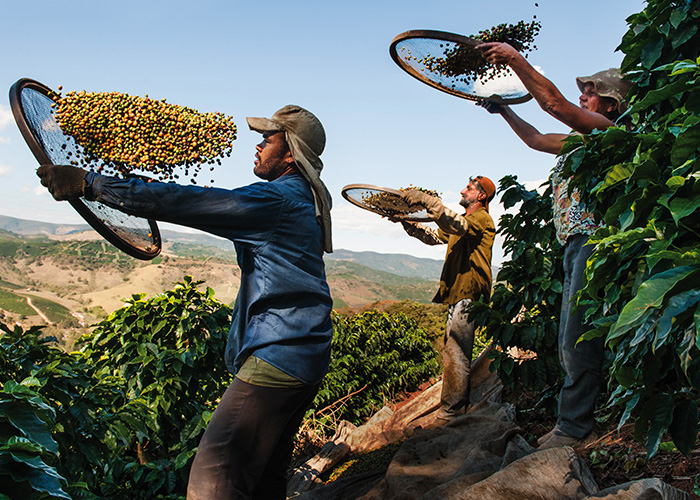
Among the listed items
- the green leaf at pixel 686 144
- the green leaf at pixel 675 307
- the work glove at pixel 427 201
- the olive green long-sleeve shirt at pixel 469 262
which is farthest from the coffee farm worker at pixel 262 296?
the olive green long-sleeve shirt at pixel 469 262

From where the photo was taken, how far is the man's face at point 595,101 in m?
3.05

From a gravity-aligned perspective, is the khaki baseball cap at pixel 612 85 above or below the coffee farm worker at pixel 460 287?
above

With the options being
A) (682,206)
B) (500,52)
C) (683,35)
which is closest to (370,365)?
(500,52)

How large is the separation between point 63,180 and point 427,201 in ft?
10.5

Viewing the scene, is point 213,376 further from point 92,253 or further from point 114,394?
point 92,253

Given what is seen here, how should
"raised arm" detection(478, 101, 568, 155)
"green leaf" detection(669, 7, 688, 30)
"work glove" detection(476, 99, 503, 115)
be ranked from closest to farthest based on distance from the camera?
1. "green leaf" detection(669, 7, 688, 30)
2. "raised arm" detection(478, 101, 568, 155)
3. "work glove" detection(476, 99, 503, 115)

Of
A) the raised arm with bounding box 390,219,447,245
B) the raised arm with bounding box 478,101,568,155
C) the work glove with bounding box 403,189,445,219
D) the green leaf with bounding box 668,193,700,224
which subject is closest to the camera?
the green leaf with bounding box 668,193,700,224

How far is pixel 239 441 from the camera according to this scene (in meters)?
1.82

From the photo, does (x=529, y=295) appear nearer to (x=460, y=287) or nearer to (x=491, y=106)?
(x=460, y=287)

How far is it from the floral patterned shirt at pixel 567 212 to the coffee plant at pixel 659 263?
665 millimetres

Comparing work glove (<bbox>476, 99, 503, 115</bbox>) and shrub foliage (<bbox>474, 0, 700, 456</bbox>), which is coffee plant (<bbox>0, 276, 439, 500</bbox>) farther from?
work glove (<bbox>476, 99, 503, 115</bbox>)

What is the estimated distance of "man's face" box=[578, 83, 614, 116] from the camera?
10.0ft

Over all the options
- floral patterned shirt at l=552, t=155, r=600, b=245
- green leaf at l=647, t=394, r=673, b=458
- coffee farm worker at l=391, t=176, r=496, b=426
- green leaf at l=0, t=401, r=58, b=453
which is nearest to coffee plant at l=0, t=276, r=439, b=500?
green leaf at l=0, t=401, r=58, b=453

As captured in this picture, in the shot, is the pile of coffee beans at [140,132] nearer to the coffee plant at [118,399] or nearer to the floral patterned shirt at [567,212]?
the coffee plant at [118,399]
